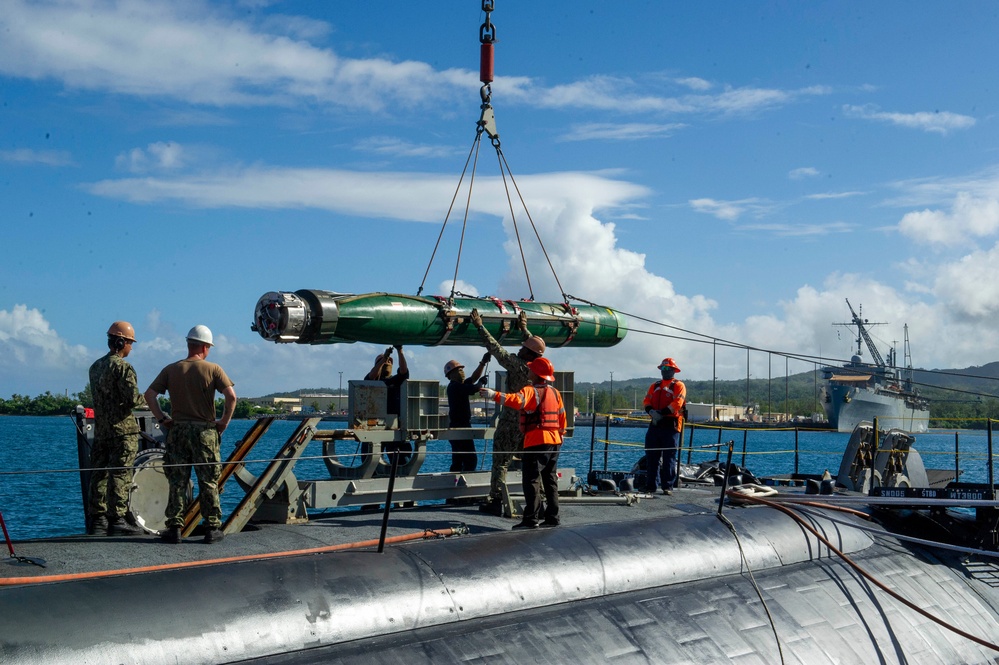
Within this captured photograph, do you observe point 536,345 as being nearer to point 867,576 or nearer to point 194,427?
point 194,427

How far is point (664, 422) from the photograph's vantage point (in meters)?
13.1

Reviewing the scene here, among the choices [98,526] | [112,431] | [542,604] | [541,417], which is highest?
[541,417]

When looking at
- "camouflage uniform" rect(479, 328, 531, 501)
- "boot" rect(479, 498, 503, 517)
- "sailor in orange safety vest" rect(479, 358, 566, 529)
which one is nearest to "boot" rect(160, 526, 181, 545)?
"camouflage uniform" rect(479, 328, 531, 501)

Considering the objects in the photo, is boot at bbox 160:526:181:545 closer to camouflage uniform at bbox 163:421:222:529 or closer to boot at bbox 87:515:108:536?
camouflage uniform at bbox 163:421:222:529

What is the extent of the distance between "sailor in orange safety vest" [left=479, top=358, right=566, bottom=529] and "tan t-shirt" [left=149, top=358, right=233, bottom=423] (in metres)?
2.89

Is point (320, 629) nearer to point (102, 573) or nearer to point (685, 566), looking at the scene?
point (102, 573)

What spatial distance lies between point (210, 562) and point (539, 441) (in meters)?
3.55

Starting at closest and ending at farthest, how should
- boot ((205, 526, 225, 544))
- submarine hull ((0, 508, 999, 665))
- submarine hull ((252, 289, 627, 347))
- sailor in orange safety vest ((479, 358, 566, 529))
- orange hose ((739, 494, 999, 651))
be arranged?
submarine hull ((0, 508, 999, 665)) < boot ((205, 526, 225, 544)) < sailor in orange safety vest ((479, 358, 566, 529)) < orange hose ((739, 494, 999, 651)) < submarine hull ((252, 289, 627, 347))

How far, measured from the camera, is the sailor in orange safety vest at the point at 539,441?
32.0 ft

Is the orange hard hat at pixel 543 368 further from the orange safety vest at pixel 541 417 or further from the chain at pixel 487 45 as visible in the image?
the chain at pixel 487 45

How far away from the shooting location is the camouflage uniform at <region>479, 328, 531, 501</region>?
34.7 feet

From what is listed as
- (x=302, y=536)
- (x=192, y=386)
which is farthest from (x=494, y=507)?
(x=192, y=386)

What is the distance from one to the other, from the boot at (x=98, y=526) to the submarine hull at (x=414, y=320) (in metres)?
2.47

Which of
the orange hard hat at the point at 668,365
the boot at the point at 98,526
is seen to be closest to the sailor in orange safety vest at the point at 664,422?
the orange hard hat at the point at 668,365
